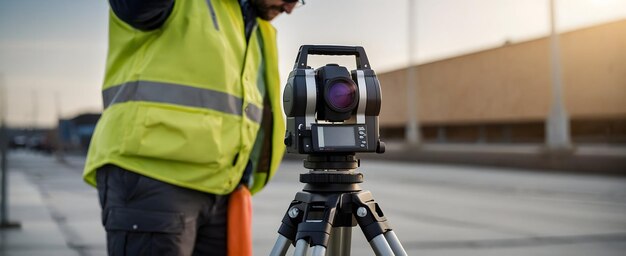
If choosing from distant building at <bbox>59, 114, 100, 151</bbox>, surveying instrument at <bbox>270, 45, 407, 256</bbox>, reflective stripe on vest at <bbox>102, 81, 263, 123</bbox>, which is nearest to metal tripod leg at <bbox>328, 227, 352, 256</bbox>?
surveying instrument at <bbox>270, 45, 407, 256</bbox>

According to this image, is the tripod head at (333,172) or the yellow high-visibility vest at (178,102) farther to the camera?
the yellow high-visibility vest at (178,102)

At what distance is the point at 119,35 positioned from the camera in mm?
2279

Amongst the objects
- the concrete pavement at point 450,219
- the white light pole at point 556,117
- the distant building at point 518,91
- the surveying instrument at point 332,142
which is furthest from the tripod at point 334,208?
the distant building at point 518,91

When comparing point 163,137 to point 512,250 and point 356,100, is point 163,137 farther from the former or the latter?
point 512,250

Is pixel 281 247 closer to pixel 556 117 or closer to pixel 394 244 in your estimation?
pixel 394 244

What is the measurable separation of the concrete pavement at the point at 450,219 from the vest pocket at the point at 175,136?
10.9 ft

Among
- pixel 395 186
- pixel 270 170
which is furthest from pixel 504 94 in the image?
pixel 270 170

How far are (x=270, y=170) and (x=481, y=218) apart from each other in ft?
17.8

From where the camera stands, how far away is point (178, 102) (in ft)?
7.35

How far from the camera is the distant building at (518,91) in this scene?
2972 centimetres

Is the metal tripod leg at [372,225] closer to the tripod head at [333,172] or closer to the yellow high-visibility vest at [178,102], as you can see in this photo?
the tripod head at [333,172]

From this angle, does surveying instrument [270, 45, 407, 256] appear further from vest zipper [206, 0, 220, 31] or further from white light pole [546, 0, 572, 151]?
white light pole [546, 0, 572, 151]

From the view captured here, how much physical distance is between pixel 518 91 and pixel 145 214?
35.3 meters

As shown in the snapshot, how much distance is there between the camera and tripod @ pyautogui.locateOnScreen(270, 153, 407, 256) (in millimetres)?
1906
